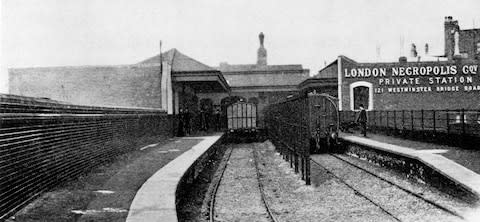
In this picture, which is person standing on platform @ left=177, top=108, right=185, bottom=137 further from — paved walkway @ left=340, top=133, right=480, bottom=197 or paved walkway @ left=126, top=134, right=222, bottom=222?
paved walkway @ left=126, top=134, right=222, bottom=222

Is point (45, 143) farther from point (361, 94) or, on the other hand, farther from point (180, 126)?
point (361, 94)

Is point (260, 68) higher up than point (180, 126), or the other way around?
point (260, 68)

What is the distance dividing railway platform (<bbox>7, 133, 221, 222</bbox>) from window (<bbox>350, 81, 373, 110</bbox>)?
65.2 feet

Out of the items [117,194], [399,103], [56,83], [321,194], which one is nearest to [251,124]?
[399,103]

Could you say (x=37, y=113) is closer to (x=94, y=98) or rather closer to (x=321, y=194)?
(x=321, y=194)

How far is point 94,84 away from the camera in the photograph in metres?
24.0

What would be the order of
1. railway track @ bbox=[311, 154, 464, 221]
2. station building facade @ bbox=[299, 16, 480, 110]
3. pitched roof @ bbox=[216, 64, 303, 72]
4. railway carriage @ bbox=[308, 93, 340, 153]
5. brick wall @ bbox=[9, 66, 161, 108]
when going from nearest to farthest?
1. railway track @ bbox=[311, 154, 464, 221]
2. railway carriage @ bbox=[308, 93, 340, 153]
3. brick wall @ bbox=[9, 66, 161, 108]
4. station building facade @ bbox=[299, 16, 480, 110]
5. pitched roof @ bbox=[216, 64, 303, 72]

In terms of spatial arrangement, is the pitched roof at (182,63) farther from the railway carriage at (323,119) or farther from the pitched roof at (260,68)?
the pitched roof at (260,68)

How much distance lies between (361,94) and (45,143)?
2400 centimetres

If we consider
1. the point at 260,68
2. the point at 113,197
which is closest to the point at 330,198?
the point at 113,197

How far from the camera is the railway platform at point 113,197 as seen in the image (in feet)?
19.2

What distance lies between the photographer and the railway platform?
5.86 meters

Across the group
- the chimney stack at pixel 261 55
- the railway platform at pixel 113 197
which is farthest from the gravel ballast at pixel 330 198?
the chimney stack at pixel 261 55

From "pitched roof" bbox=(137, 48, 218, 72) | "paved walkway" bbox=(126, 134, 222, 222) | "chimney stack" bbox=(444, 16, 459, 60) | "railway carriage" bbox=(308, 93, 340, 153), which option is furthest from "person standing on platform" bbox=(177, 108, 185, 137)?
"chimney stack" bbox=(444, 16, 459, 60)
